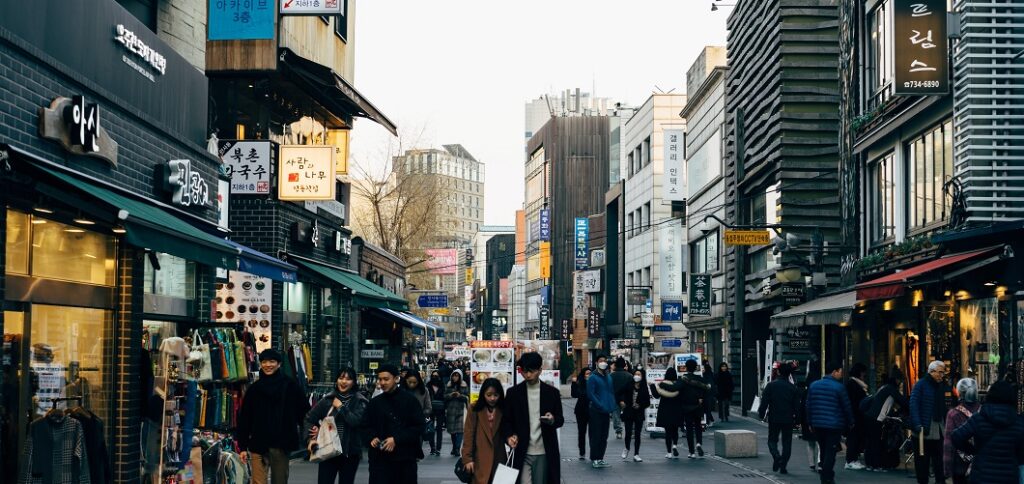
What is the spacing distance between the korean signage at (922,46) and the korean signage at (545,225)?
296 feet

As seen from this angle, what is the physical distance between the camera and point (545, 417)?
12.3 m

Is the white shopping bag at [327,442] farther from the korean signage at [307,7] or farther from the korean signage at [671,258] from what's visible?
the korean signage at [671,258]

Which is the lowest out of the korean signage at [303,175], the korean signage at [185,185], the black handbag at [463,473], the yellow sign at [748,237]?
the black handbag at [463,473]

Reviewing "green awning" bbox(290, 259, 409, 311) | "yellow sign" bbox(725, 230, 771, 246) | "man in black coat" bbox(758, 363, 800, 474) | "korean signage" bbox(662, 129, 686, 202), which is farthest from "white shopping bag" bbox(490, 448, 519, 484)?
"korean signage" bbox(662, 129, 686, 202)

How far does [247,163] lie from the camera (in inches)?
888

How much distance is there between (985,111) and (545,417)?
11.3 metres

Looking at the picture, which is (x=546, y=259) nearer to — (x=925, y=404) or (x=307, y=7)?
(x=307, y=7)

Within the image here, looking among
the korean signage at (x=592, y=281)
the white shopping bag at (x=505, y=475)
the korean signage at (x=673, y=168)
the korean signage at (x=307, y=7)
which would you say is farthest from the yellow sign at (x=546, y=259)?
the white shopping bag at (x=505, y=475)

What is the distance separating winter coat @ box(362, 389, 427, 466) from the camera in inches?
469

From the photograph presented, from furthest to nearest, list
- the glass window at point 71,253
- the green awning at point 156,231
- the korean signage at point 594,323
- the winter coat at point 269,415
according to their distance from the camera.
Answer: the korean signage at point 594,323
the winter coat at point 269,415
the glass window at point 71,253
the green awning at point 156,231

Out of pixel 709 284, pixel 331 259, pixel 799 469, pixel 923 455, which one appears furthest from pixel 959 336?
pixel 709 284

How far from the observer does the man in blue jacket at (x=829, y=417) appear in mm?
16844

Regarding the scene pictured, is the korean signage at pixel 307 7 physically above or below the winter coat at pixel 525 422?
above

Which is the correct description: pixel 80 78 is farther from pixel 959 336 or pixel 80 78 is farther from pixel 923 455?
pixel 959 336
